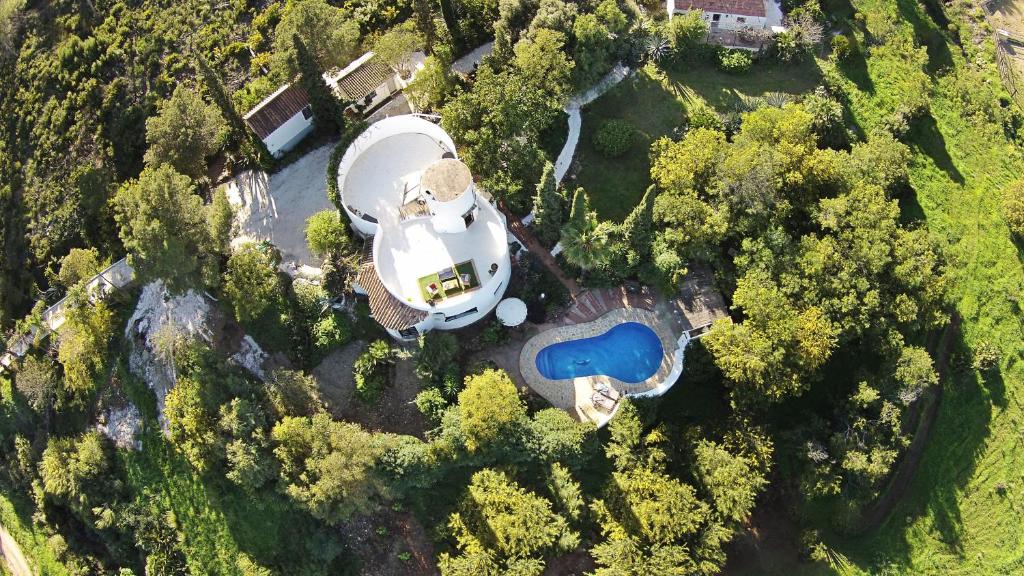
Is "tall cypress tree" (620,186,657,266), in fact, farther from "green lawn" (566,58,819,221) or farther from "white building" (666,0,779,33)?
"white building" (666,0,779,33)

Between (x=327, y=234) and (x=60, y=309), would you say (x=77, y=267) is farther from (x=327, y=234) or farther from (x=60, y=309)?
(x=327, y=234)

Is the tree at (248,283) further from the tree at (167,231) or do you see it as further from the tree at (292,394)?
the tree at (292,394)

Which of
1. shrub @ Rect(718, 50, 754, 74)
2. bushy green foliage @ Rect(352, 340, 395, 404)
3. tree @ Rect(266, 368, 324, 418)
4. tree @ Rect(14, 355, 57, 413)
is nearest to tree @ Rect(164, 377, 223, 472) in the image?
tree @ Rect(266, 368, 324, 418)

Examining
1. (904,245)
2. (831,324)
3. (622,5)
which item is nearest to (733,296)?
(831,324)

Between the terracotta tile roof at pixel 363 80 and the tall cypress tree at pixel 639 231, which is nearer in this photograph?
the tall cypress tree at pixel 639 231

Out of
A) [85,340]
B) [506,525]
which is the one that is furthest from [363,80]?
[506,525]

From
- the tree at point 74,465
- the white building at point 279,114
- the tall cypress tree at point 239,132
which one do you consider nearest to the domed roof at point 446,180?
the white building at point 279,114

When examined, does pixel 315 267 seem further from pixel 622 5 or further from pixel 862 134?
pixel 862 134
